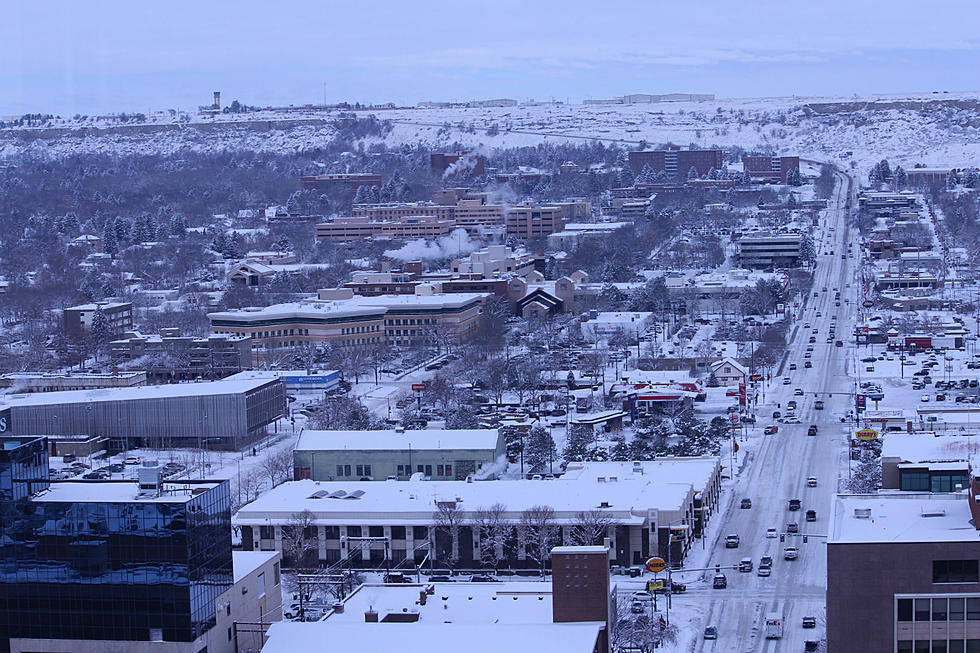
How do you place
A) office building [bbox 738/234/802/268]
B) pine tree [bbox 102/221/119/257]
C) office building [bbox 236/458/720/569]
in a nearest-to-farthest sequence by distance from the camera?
1. office building [bbox 236/458/720/569]
2. office building [bbox 738/234/802/268]
3. pine tree [bbox 102/221/119/257]

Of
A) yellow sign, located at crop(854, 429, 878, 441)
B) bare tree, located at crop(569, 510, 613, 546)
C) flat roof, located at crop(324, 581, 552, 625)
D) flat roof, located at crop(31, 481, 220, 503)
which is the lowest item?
yellow sign, located at crop(854, 429, 878, 441)

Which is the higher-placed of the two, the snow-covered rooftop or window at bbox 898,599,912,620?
window at bbox 898,599,912,620

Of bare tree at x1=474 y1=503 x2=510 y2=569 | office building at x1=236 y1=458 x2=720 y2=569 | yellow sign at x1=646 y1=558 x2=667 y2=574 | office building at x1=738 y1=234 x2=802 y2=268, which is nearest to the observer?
yellow sign at x1=646 y1=558 x2=667 y2=574

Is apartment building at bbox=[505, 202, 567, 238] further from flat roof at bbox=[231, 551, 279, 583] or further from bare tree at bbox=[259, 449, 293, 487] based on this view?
flat roof at bbox=[231, 551, 279, 583]

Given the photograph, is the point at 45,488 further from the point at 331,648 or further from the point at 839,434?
the point at 839,434

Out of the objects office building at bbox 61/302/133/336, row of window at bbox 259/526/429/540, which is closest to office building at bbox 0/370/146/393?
office building at bbox 61/302/133/336

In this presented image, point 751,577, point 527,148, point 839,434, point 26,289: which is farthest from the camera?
point 527,148

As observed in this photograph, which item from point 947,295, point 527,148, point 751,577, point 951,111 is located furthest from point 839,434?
point 951,111
